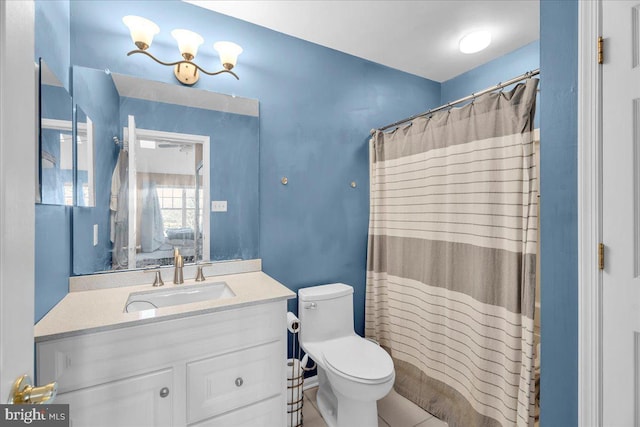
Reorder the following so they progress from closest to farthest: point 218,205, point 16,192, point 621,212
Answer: point 16,192 → point 621,212 → point 218,205

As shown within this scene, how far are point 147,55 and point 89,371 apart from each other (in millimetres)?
1547

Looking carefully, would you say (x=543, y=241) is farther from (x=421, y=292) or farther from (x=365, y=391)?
(x=365, y=391)

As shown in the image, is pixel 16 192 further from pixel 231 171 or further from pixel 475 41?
pixel 475 41

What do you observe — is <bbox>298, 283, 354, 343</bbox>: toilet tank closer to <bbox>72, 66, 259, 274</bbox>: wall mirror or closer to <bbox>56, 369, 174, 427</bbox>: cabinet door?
<bbox>72, 66, 259, 274</bbox>: wall mirror

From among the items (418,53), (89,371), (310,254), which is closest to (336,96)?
(418,53)

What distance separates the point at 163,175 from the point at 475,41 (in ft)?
7.57

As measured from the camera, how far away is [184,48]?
5.26ft

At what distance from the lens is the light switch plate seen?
1.79 meters

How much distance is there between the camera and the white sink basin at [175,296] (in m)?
1.44

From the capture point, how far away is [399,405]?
195 cm

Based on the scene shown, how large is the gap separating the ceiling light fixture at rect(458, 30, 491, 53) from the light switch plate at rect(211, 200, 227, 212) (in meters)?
2.06

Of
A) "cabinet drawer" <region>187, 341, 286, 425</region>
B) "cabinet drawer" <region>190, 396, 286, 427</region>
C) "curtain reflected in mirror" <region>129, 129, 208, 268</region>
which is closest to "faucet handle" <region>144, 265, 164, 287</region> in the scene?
"curtain reflected in mirror" <region>129, 129, 208, 268</region>

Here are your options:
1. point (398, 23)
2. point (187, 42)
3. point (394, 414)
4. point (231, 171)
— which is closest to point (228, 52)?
point (187, 42)

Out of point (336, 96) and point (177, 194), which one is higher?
point (336, 96)
